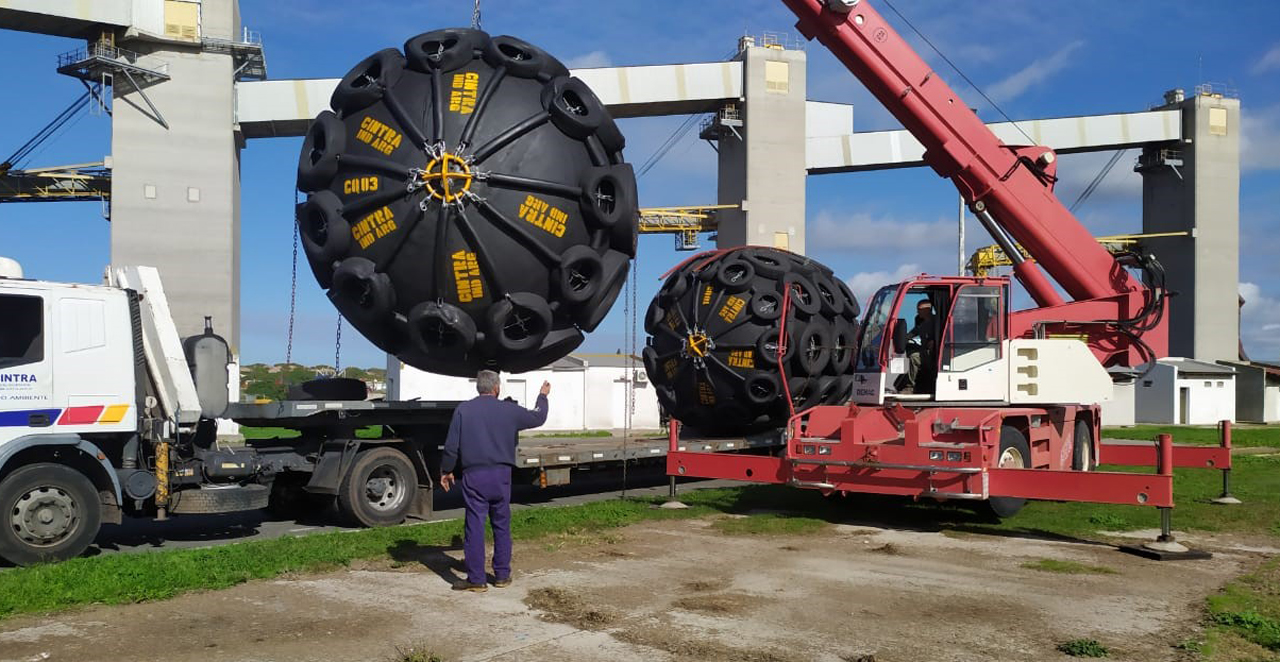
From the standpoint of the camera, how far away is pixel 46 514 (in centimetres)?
880

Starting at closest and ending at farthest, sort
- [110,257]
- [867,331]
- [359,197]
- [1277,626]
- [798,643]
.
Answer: [798,643] → [1277,626] → [359,197] → [867,331] → [110,257]

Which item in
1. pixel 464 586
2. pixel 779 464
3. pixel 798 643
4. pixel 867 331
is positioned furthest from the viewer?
pixel 867 331

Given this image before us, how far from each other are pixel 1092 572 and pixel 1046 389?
12.2ft

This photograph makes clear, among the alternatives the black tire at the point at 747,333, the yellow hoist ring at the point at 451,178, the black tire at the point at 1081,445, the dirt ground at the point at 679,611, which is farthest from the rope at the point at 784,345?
the yellow hoist ring at the point at 451,178

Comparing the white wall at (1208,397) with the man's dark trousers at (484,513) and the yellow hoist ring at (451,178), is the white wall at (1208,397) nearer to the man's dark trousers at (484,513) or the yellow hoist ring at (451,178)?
the yellow hoist ring at (451,178)

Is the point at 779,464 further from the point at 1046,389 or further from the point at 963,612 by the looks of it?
the point at 963,612

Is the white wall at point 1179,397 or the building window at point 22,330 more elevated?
the building window at point 22,330

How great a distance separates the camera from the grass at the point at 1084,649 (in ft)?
19.4

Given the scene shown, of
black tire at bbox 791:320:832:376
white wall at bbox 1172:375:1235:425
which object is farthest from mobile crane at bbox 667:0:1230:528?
white wall at bbox 1172:375:1235:425

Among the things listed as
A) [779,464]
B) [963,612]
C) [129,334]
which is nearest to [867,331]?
[779,464]

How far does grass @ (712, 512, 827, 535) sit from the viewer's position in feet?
35.2

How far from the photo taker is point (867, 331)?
12.4m

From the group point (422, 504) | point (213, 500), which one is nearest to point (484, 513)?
point (213, 500)

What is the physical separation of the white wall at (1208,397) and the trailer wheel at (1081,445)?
37003 mm
